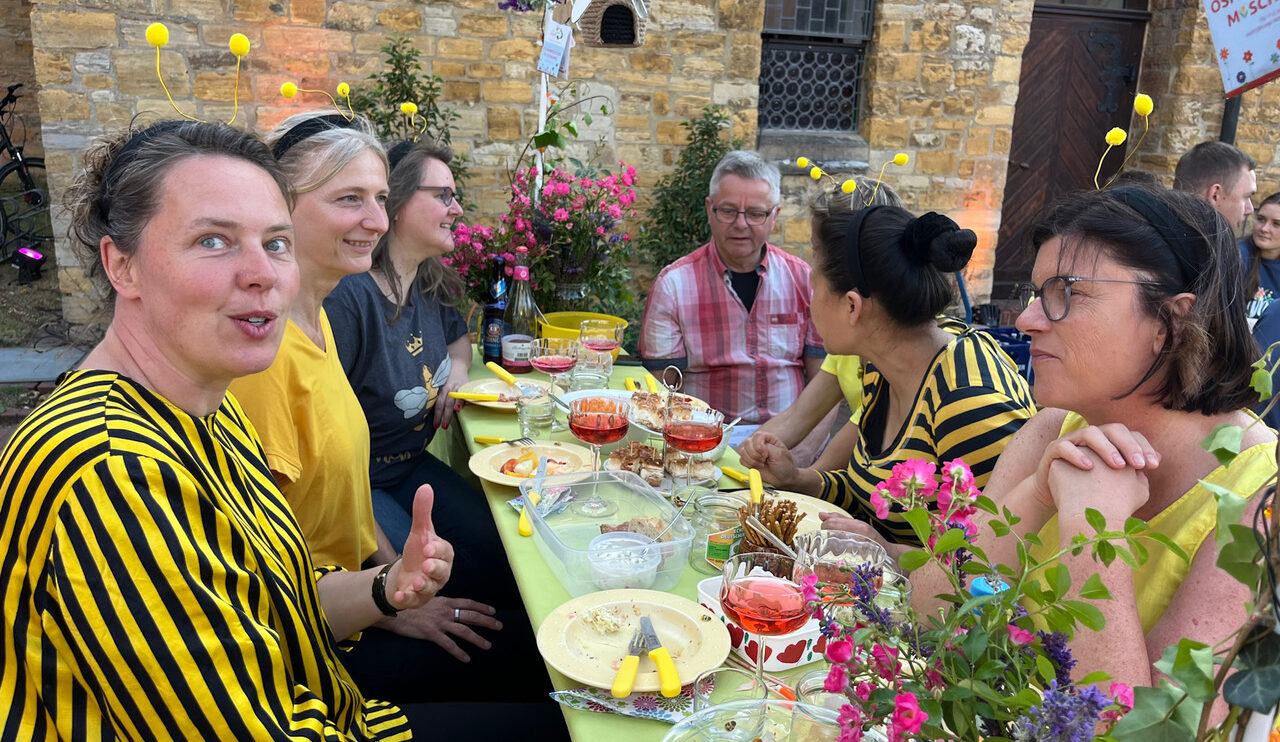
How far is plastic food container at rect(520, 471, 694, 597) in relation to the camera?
1784 mm

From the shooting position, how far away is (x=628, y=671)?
55.8 inches

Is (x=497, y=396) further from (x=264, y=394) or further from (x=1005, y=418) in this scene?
(x=1005, y=418)

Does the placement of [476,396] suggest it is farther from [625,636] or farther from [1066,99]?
Result: [1066,99]

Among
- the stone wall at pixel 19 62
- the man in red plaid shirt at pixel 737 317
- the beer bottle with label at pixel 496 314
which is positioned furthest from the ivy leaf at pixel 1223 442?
the stone wall at pixel 19 62

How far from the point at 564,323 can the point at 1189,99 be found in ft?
22.6

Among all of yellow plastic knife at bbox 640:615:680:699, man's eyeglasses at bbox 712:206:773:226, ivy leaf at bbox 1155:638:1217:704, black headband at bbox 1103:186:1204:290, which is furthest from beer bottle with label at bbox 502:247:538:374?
ivy leaf at bbox 1155:638:1217:704

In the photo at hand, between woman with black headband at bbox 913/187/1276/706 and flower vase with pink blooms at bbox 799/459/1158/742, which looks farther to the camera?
woman with black headband at bbox 913/187/1276/706

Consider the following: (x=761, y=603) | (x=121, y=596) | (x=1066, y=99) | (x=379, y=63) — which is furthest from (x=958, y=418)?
(x=1066, y=99)

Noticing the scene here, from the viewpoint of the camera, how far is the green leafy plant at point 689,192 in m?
Result: 6.81

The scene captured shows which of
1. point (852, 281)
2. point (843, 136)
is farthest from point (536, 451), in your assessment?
point (843, 136)

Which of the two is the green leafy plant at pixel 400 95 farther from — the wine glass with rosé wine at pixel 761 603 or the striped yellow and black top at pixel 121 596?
the wine glass with rosé wine at pixel 761 603

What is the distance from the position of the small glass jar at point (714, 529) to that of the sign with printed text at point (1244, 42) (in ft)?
6.91

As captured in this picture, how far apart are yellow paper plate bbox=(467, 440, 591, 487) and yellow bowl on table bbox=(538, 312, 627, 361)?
1056mm

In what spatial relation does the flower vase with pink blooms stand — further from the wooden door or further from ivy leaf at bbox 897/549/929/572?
the wooden door
